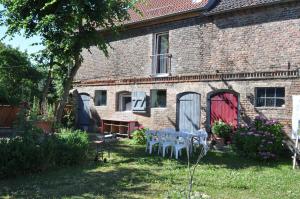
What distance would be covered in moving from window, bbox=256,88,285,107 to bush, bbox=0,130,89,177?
676cm

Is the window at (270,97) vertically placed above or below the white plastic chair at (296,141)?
above

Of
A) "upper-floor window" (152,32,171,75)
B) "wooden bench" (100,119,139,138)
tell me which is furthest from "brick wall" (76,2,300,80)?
"wooden bench" (100,119,139,138)

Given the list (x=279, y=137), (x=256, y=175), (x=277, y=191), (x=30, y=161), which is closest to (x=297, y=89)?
(x=279, y=137)

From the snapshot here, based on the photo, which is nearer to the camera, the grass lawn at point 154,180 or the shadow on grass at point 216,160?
the grass lawn at point 154,180

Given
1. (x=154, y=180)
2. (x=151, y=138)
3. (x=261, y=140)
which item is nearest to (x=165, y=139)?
(x=151, y=138)

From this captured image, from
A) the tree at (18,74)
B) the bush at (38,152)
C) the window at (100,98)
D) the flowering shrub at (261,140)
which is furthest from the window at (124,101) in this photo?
the bush at (38,152)

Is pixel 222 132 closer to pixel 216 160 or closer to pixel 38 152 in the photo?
pixel 216 160

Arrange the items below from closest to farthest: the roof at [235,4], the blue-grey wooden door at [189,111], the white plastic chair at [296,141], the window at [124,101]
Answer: the white plastic chair at [296,141]
the roof at [235,4]
the blue-grey wooden door at [189,111]
the window at [124,101]

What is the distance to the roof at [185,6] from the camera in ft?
50.9

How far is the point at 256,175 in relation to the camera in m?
10.6

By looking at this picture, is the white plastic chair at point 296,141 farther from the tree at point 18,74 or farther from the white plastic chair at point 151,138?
the tree at point 18,74

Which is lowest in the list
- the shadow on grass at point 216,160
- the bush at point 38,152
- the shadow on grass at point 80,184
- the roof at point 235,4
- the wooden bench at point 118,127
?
the shadow on grass at point 80,184

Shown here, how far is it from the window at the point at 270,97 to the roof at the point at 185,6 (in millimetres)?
3154

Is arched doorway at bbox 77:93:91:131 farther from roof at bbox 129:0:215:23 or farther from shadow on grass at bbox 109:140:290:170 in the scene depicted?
shadow on grass at bbox 109:140:290:170
